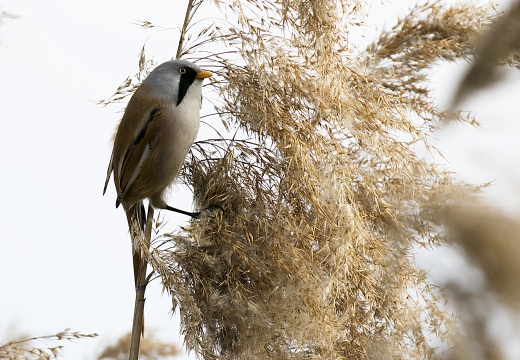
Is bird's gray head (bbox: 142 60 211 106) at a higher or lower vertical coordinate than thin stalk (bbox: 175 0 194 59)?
lower

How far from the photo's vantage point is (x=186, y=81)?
1841 mm

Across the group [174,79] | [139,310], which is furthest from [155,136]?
[139,310]

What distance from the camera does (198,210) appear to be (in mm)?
1714

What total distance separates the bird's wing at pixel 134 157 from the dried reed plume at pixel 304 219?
0.43 m

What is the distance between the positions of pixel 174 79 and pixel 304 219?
67 cm

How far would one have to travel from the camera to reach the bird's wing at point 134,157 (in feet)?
6.48

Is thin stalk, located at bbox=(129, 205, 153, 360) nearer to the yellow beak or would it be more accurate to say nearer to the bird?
the bird

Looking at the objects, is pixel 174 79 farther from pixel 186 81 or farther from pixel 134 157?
pixel 134 157

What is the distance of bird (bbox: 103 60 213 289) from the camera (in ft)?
6.02

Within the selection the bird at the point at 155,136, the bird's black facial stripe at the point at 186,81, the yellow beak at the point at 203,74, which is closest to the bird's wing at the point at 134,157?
the bird at the point at 155,136

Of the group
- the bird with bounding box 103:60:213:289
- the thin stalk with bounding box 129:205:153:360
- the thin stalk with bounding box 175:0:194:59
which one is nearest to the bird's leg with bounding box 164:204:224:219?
the bird with bounding box 103:60:213:289

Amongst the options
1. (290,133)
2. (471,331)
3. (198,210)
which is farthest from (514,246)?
(198,210)

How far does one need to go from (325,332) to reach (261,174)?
17.9 inches

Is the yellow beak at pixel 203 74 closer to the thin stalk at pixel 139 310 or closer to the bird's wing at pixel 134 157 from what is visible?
the bird's wing at pixel 134 157
